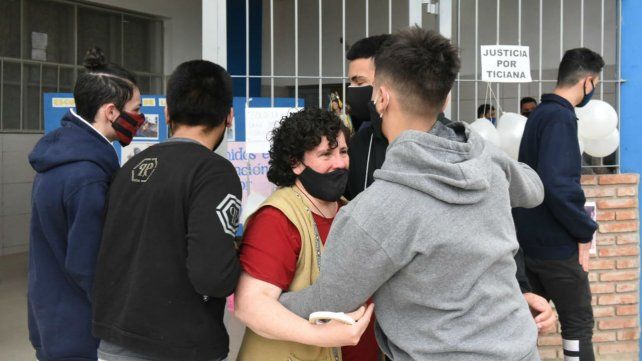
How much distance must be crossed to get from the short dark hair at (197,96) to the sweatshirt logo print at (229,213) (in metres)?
0.27

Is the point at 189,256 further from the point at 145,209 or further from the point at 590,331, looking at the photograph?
the point at 590,331

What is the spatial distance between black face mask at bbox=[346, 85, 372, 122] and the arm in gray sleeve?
3.39 feet

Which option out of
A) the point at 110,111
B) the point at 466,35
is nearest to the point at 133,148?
the point at 110,111

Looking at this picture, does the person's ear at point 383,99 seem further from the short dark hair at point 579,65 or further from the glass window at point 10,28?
the glass window at point 10,28

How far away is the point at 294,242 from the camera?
1720mm

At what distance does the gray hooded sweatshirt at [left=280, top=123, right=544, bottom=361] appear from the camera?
1281 mm

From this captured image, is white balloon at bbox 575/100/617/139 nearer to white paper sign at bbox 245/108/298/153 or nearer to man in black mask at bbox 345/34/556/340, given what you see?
white paper sign at bbox 245/108/298/153

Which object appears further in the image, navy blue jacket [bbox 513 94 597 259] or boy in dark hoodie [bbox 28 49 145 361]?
navy blue jacket [bbox 513 94 597 259]

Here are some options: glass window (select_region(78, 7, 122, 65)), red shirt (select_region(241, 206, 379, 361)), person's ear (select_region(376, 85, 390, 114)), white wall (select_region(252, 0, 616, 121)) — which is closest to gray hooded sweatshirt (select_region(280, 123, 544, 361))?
person's ear (select_region(376, 85, 390, 114))

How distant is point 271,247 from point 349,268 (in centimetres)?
40

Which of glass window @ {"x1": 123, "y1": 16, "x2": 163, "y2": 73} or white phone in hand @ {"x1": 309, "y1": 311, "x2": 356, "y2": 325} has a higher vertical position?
glass window @ {"x1": 123, "y1": 16, "x2": 163, "y2": 73}

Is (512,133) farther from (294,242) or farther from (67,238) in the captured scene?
(67,238)

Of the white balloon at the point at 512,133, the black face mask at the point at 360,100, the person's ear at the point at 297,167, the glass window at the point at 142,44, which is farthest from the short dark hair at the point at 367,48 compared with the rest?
the glass window at the point at 142,44

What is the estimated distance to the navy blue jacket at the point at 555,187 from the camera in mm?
3072
